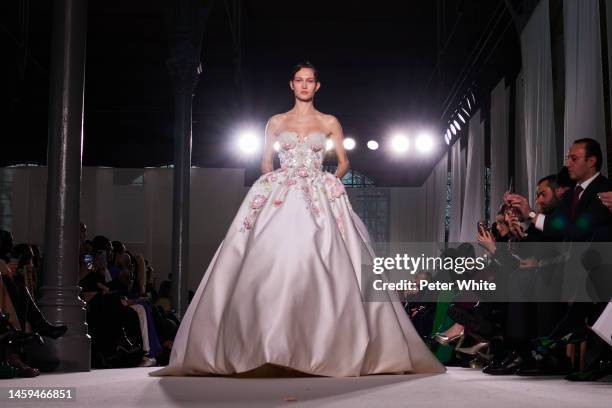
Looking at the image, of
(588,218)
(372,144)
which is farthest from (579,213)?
(372,144)

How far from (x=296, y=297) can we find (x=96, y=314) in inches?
116

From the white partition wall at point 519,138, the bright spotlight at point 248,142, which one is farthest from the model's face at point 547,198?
the bright spotlight at point 248,142

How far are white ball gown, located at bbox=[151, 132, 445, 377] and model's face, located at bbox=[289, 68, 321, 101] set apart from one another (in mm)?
431

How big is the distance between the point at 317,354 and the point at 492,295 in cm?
182

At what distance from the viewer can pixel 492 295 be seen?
5859 millimetres

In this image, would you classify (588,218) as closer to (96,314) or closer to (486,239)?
(486,239)

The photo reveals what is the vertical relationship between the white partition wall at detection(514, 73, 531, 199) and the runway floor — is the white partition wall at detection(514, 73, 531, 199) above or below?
above

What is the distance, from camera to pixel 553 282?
205 inches

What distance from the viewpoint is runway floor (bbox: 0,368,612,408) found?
10.9 ft

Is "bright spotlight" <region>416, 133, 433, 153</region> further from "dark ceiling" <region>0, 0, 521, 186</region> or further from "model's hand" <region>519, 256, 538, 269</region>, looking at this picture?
"model's hand" <region>519, 256, 538, 269</region>

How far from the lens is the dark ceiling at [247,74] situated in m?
17.6

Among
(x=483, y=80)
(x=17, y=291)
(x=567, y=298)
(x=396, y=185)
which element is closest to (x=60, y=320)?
(x=17, y=291)

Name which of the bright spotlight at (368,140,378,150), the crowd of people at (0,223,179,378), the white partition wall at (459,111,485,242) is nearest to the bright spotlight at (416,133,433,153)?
the bright spotlight at (368,140,378,150)

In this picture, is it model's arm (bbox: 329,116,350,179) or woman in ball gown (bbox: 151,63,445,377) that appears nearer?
woman in ball gown (bbox: 151,63,445,377)
